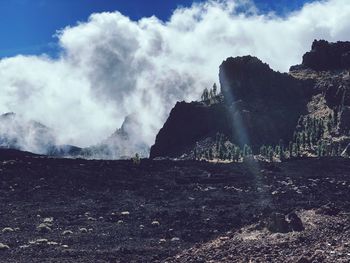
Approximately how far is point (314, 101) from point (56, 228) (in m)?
112

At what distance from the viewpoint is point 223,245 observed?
3628 centimetres

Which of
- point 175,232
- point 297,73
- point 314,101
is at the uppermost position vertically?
point 297,73

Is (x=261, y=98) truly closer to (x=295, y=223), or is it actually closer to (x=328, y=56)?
(x=328, y=56)

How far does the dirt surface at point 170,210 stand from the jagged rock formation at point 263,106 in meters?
46.4

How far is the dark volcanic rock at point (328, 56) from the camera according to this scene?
164 metres

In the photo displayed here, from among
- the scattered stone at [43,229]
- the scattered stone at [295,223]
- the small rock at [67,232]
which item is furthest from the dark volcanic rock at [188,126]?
the scattered stone at [295,223]

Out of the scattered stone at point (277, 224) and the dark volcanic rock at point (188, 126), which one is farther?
the dark volcanic rock at point (188, 126)

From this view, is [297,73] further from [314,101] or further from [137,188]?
[137,188]

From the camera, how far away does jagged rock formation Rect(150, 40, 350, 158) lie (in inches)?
5290

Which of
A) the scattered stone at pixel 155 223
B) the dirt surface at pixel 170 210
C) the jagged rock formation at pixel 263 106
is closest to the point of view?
the dirt surface at pixel 170 210

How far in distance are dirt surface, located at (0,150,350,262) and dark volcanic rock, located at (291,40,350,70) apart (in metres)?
83.2

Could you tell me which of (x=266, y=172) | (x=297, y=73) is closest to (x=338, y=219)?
(x=266, y=172)

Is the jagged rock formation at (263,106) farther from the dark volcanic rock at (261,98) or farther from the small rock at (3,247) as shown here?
the small rock at (3,247)

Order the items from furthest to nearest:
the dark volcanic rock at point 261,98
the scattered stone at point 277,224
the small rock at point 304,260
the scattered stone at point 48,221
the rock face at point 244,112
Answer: the rock face at point 244,112
the dark volcanic rock at point 261,98
the scattered stone at point 48,221
the scattered stone at point 277,224
the small rock at point 304,260
